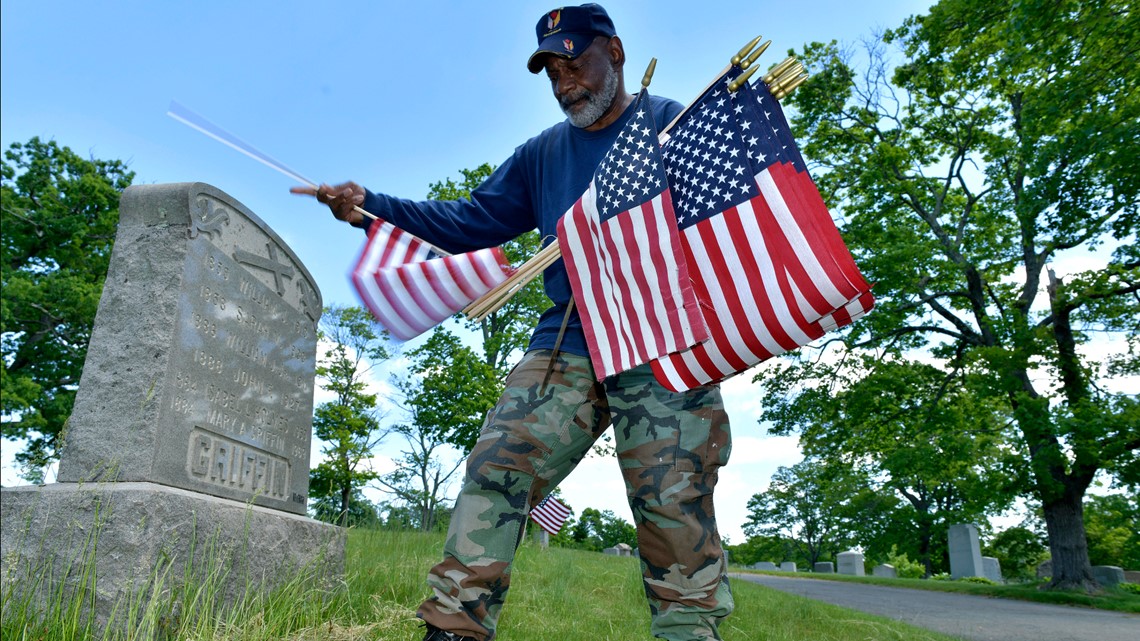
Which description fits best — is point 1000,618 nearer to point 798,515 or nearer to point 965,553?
point 965,553

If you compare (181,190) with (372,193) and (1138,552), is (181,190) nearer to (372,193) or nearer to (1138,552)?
(372,193)

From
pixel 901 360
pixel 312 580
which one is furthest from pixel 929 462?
pixel 312 580

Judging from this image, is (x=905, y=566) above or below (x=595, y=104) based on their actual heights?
below

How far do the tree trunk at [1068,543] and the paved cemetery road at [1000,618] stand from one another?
2699 millimetres

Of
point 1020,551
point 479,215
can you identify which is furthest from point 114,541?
point 1020,551

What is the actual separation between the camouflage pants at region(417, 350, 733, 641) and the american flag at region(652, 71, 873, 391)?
166 mm

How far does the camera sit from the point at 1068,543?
15.6 metres

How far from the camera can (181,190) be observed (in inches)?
164

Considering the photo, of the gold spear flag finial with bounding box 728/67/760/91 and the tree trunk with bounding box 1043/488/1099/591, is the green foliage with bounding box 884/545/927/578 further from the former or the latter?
the gold spear flag finial with bounding box 728/67/760/91

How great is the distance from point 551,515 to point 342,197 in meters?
7.96

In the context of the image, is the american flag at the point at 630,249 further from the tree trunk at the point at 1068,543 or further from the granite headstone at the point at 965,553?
the granite headstone at the point at 965,553

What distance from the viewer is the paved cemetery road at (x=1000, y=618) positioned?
7.96m

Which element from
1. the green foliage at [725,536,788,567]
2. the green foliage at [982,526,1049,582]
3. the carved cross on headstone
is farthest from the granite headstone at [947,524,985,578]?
the green foliage at [725,536,788,567]

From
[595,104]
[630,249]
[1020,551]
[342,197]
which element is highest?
[595,104]
